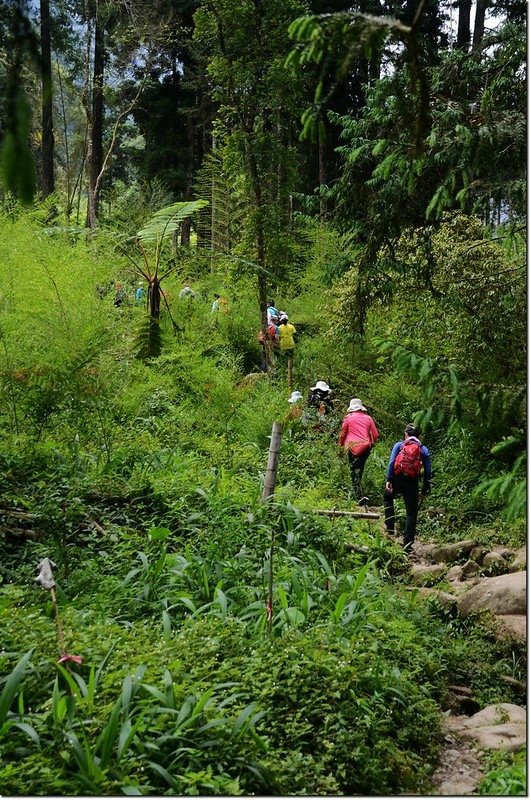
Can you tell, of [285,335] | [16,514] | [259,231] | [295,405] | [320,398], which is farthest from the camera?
[285,335]

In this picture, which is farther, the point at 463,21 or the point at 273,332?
the point at 273,332

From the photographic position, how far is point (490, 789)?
305 cm

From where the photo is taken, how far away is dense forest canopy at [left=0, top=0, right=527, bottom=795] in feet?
8.99

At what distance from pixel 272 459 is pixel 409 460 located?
1614mm

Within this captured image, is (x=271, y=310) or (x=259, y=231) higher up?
(x=259, y=231)

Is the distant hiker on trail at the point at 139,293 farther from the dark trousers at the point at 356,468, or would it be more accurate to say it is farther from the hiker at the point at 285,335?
the dark trousers at the point at 356,468

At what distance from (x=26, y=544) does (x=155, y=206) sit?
10.4 m

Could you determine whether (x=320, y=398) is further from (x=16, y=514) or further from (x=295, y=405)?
(x=16, y=514)

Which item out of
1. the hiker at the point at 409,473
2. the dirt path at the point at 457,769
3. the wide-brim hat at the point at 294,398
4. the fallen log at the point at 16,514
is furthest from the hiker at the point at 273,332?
the dirt path at the point at 457,769

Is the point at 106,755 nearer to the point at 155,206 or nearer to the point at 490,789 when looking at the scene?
the point at 490,789

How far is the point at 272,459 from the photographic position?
18.3 ft

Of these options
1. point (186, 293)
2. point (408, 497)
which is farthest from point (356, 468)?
point (186, 293)

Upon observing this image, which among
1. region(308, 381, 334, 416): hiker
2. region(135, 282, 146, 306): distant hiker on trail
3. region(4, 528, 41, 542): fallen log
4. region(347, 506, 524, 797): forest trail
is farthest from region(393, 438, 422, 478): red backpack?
region(135, 282, 146, 306): distant hiker on trail

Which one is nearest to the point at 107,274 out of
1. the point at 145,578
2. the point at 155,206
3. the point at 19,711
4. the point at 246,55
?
the point at 145,578
